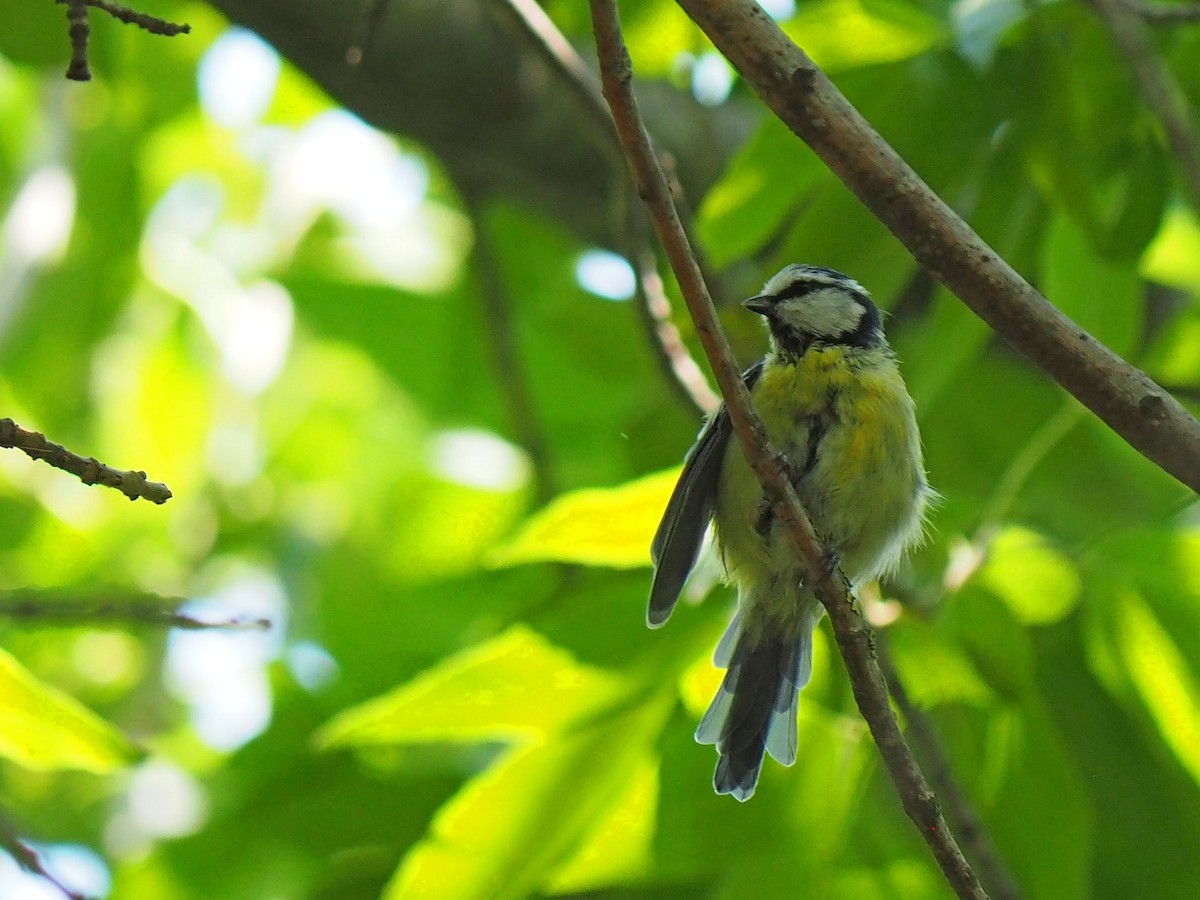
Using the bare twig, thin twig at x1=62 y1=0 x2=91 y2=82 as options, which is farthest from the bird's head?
thin twig at x1=62 y1=0 x2=91 y2=82

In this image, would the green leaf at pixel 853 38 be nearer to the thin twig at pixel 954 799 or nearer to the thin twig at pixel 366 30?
the thin twig at pixel 366 30

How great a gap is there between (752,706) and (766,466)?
122 cm

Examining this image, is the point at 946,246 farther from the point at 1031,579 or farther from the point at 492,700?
the point at 1031,579

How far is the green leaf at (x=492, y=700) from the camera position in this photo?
2.86 metres

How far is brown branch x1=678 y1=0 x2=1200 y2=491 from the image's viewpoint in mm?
1715

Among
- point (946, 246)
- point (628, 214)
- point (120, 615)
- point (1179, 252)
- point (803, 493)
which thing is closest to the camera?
point (946, 246)

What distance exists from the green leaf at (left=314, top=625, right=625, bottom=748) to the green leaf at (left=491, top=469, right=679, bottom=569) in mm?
222

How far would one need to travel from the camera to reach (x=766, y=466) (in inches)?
82.0

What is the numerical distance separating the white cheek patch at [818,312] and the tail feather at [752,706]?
0.83 meters

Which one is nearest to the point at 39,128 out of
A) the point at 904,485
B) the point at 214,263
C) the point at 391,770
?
the point at 214,263

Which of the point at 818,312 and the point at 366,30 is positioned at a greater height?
the point at 366,30

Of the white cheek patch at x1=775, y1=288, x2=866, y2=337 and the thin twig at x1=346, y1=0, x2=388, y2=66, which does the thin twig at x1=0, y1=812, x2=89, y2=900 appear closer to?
the thin twig at x1=346, y1=0, x2=388, y2=66

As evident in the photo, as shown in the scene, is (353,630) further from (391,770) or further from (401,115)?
(401,115)

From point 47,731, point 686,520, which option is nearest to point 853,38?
point 686,520
